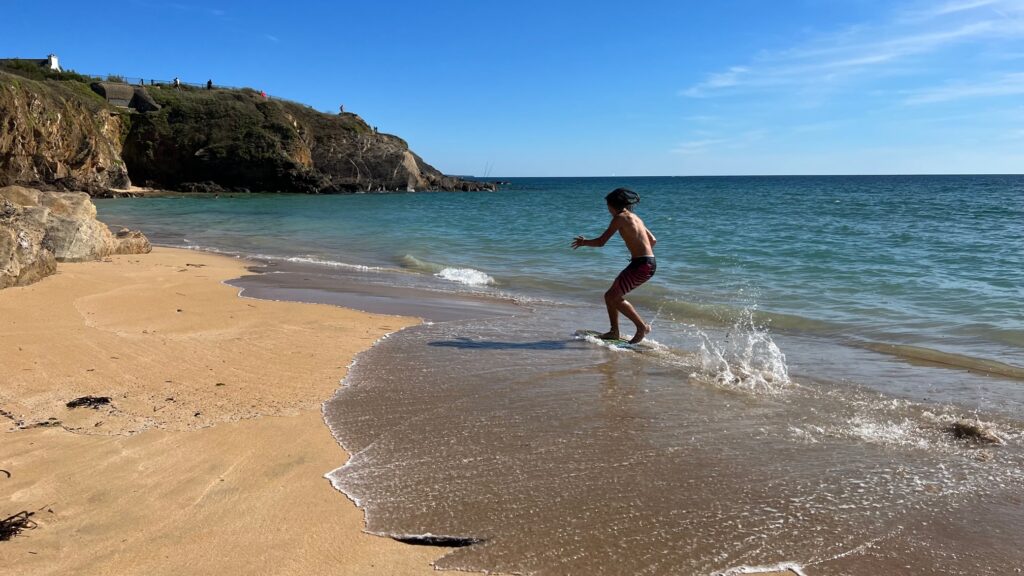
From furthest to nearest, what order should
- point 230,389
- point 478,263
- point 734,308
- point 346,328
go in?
point 478,263 < point 734,308 < point 346,328 < point 230,389

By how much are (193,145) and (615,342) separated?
62.7m

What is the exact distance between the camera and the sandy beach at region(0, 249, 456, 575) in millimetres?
2699

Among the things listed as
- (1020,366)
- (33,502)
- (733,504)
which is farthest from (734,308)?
(33,502)

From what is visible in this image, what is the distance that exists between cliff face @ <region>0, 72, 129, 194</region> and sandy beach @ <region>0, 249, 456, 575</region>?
135 feet

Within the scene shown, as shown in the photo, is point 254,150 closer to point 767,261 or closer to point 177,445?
point 767,261

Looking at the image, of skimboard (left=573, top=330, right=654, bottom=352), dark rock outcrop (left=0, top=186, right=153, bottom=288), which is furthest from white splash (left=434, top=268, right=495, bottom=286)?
dark rock outcrop (left=0, top=186, right=153, bottom=288)

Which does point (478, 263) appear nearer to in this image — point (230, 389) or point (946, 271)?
point (946, 271)

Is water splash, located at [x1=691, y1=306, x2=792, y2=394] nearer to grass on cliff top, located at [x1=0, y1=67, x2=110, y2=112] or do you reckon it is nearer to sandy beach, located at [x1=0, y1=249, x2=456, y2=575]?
sandy beach, located at [x1=0, y1=249, x2=456, y2=575]

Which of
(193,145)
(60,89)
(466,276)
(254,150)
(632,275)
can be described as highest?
(60,89)

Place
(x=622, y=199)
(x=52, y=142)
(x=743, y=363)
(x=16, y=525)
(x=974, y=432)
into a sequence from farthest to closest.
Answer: (x=52, y=142)
(x=622, y=199)
(x=743, y=363)
(x=974, y=432)
(x=16, y=525)

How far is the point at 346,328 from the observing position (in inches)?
284

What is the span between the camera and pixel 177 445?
12.3 feet

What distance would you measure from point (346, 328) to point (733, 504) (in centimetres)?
498

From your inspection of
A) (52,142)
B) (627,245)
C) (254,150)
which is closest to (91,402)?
(627,245)
